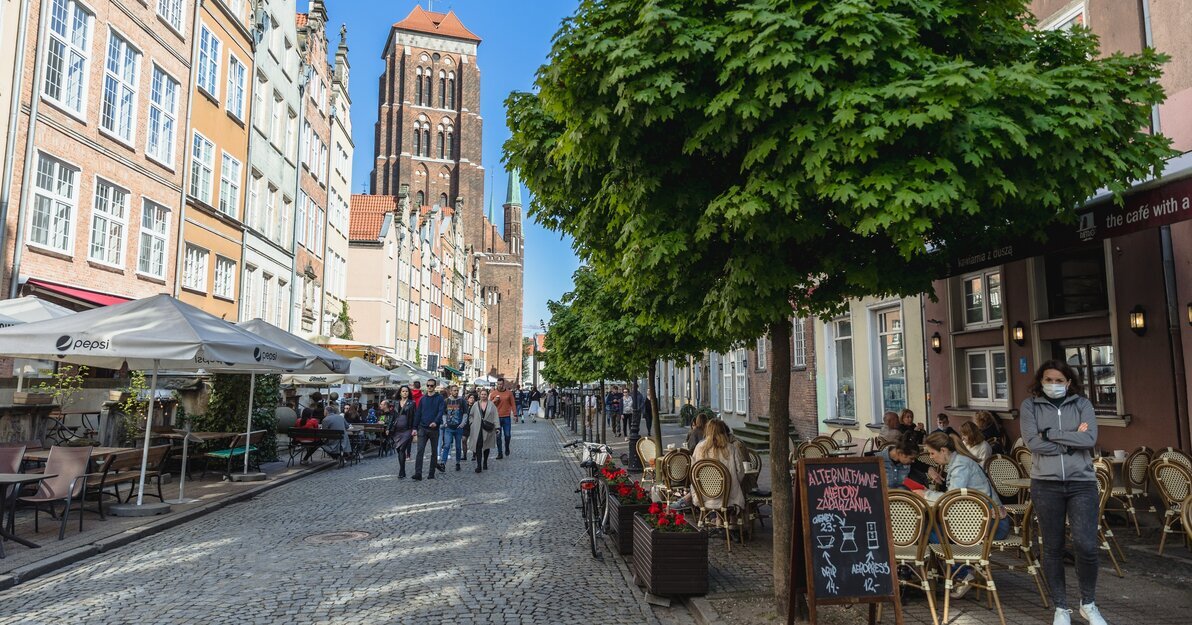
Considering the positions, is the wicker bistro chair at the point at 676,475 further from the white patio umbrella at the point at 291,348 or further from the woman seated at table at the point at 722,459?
the white patio umbrella at the point at 291,348

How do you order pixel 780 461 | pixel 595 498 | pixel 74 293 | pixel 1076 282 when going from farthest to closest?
pixel 74 293
pixel 1076 282
pixel 595 498
pixel 780 461

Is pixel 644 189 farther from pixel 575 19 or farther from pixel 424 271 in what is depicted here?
pixel 424 271

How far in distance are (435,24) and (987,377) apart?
253ft

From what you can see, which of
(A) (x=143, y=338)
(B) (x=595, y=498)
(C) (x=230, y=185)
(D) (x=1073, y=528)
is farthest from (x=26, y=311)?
(D) (x=1073, y=528)

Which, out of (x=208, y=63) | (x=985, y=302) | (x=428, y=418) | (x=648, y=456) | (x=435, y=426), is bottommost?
(x=648, y=456)

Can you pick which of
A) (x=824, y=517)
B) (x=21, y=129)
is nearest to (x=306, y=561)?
(x=824, y=517)

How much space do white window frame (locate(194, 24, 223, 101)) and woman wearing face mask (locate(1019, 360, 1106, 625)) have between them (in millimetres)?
21312

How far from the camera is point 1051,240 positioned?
777 centimetres

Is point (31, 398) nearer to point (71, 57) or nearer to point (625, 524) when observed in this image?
point (71, 57)

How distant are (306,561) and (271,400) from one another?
9.10m

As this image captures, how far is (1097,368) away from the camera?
404 inches

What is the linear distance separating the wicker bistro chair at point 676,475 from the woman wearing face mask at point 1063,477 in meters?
4.67

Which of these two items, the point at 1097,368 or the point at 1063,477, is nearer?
the point at 1063,477

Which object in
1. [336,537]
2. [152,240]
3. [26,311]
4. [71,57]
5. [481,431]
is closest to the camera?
[336,537]
